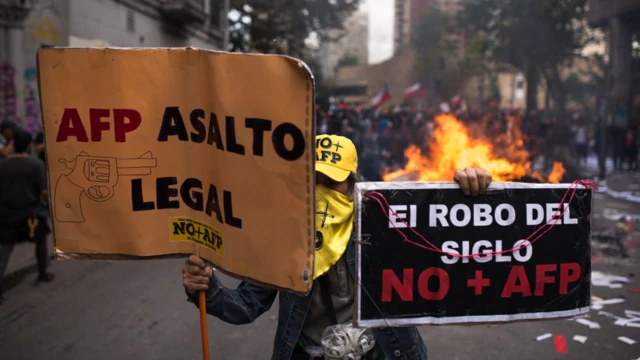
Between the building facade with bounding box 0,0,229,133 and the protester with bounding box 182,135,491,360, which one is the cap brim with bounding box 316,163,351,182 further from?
Result: the building facade with bounding box 0,0,229,133

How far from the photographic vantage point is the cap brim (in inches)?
85.5

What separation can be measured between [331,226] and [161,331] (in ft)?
11.5

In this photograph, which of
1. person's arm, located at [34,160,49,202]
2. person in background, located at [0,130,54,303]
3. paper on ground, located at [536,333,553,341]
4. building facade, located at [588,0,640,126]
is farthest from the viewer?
building facade, located at [588,0,640,126]

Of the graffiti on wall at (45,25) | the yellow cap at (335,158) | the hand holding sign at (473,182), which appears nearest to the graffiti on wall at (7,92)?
the graffiti on wall at (45,25)

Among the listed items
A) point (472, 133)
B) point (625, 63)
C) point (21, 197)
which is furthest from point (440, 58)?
point (21, 197)

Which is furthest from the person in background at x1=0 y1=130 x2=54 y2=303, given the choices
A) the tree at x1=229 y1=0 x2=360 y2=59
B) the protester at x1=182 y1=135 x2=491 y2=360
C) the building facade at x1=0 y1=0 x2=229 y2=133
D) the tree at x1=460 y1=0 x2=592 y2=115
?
the tree at x1=460 y1=0 x2=592 y2=115

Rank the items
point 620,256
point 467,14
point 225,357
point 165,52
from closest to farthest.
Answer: point 165,52, point 225,357, point 620,256, point 467,14

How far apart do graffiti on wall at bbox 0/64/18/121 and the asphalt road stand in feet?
20.7

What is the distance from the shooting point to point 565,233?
1982 millimetres

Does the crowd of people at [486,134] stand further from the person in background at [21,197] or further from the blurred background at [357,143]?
the person in background at [21,197]

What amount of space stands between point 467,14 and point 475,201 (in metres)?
35.4

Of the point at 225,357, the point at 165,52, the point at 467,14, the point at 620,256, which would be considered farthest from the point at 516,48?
the point at 165,52

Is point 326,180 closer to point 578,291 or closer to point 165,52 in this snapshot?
point 165,52

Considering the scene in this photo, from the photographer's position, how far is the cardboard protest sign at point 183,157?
5.40 feet
